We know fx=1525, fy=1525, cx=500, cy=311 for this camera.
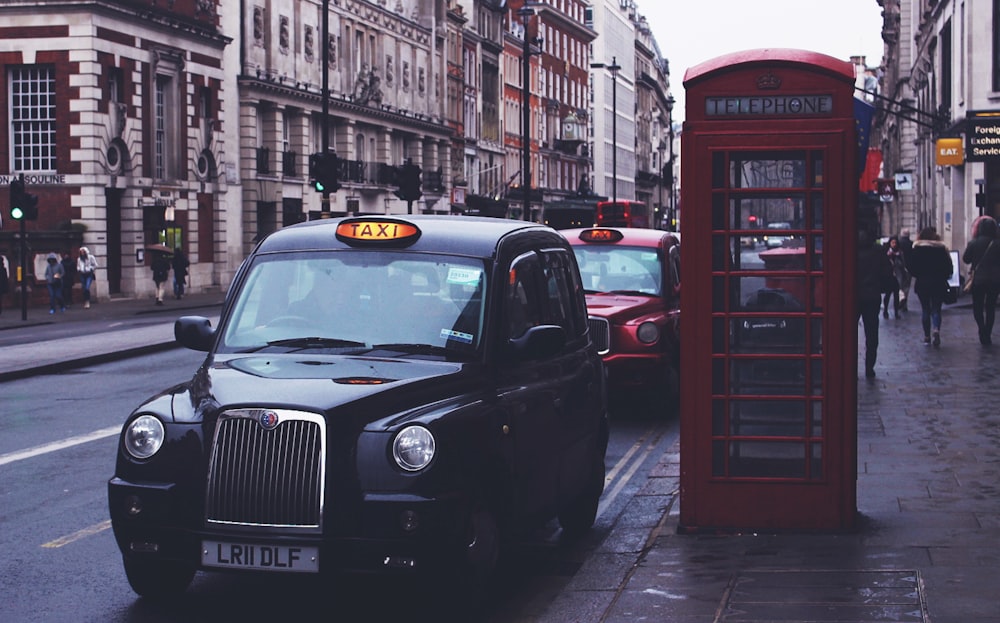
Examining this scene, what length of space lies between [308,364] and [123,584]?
1.54 meters

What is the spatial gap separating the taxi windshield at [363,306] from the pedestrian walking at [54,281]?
1337 inches

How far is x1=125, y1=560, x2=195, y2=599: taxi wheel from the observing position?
6953 mm

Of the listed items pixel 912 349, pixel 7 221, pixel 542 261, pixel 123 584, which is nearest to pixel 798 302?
pixel 542 261

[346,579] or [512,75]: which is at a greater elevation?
[512,75]

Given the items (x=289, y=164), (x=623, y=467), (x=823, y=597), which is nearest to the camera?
(x=823, y=597)

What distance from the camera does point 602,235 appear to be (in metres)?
16.0

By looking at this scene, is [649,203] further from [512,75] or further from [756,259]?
[756,259]

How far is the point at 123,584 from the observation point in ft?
24.8

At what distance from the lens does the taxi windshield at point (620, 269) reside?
15.6 meters

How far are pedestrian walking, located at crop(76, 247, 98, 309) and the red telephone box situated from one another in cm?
3598

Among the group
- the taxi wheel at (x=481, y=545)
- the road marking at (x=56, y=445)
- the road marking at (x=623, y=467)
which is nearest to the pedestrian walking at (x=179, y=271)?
the road marking at (x=56, y=445)

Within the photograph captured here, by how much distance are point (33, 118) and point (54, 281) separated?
7040mm

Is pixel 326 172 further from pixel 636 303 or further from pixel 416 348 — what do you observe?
pixel 416 348

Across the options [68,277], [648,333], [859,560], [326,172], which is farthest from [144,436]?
[68,277]
